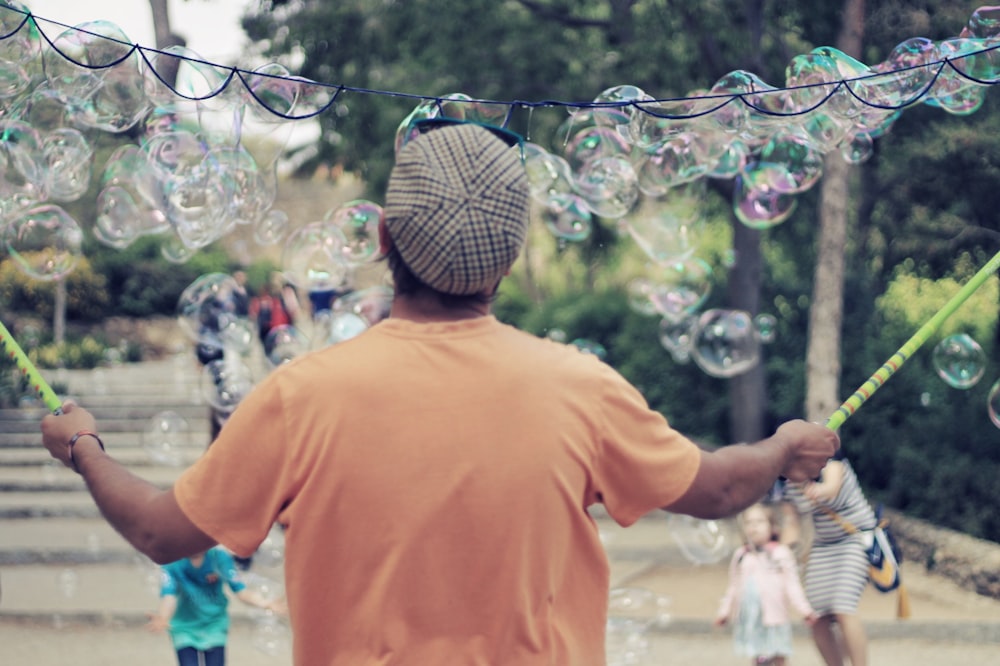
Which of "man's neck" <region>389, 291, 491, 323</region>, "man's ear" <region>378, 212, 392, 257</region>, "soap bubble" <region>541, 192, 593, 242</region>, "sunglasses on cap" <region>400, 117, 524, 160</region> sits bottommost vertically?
"soap bubble" <region>541, 192, 593, 242</region>

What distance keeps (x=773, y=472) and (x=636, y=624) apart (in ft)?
17.3

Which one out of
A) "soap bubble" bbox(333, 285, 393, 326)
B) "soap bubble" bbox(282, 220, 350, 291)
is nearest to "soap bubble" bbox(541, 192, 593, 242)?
"soap bubble" bbox(333, 285, 393, 326)

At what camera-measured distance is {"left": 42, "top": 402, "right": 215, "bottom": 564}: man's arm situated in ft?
6.27

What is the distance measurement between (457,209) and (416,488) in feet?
1.42

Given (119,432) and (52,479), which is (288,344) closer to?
(52,479)

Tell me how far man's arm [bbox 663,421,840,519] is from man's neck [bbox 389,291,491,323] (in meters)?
0.47

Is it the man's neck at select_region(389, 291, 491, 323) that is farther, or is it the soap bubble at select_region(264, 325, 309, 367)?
the soap bubble at select_region(264, 325, 309, 367)

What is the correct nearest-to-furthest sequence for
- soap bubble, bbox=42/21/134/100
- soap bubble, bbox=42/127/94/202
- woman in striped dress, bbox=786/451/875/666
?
soap bubble, bbox=42/21/134/100
woman in striped dress, bbox=786/451/875/666
soap bubble, bbox=42/127/94/202

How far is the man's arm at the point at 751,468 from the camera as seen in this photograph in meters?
2.01

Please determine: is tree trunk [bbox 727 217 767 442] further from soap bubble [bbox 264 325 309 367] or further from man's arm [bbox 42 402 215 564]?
man's arm [bbox 42 402 215 564]

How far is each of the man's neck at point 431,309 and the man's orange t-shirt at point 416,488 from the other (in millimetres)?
29

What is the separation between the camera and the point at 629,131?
18.2 feet

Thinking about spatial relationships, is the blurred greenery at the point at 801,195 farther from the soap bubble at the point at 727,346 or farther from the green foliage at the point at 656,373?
the soap bubble at the point at 727,346

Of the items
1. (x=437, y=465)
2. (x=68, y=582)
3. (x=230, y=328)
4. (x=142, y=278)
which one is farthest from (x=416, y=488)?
(x=142, y=278)
